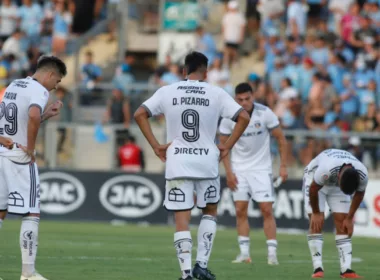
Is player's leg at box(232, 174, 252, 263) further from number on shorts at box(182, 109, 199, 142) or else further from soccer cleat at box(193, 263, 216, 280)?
number on shorts at box(182, 109, 199, 142)

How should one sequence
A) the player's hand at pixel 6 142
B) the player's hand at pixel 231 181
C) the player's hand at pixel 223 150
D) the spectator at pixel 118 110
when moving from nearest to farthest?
the player's hand at pixel 6 142 < the player's hand at pixel 223 150 < the player's hand at pixel 231 181 < the spectator at pixel 118 110

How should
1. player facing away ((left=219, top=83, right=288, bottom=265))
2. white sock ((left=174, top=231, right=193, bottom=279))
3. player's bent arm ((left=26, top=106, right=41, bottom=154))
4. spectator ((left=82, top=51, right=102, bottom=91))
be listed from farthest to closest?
spectator ((left=82, top=51, right=102, bottom=91))
player facing away ((left=219, top=83, right=288, bottom=265))
white sock ((left=174, top=231, right=193, bottom=279))
player's bent arm ((left=26, top=106, right=41, bottom=154))

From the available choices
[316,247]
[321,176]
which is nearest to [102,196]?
[316,247]

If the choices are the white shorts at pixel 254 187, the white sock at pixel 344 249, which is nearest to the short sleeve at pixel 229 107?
the white sock at pixel 344 249

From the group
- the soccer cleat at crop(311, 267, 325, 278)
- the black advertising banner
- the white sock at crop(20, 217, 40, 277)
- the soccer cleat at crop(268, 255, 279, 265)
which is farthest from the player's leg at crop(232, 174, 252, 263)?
the black advertising banner

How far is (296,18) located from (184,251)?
18.2 m

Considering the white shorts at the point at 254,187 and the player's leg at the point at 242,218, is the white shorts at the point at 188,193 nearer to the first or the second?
the player's leg at the point at 242,218

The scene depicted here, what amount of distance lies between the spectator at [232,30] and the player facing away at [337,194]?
1616 centimetres

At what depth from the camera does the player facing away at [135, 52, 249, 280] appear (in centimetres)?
1209

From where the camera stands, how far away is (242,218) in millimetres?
16641

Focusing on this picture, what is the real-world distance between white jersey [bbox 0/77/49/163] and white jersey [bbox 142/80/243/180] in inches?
49.9

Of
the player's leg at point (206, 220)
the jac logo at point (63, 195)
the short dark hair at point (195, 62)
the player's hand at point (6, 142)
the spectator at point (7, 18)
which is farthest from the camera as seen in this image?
the spectator at point (7, 18)

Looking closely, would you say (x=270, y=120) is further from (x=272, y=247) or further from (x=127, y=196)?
(x=127, y=196)

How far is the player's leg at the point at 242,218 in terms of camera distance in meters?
16.2
